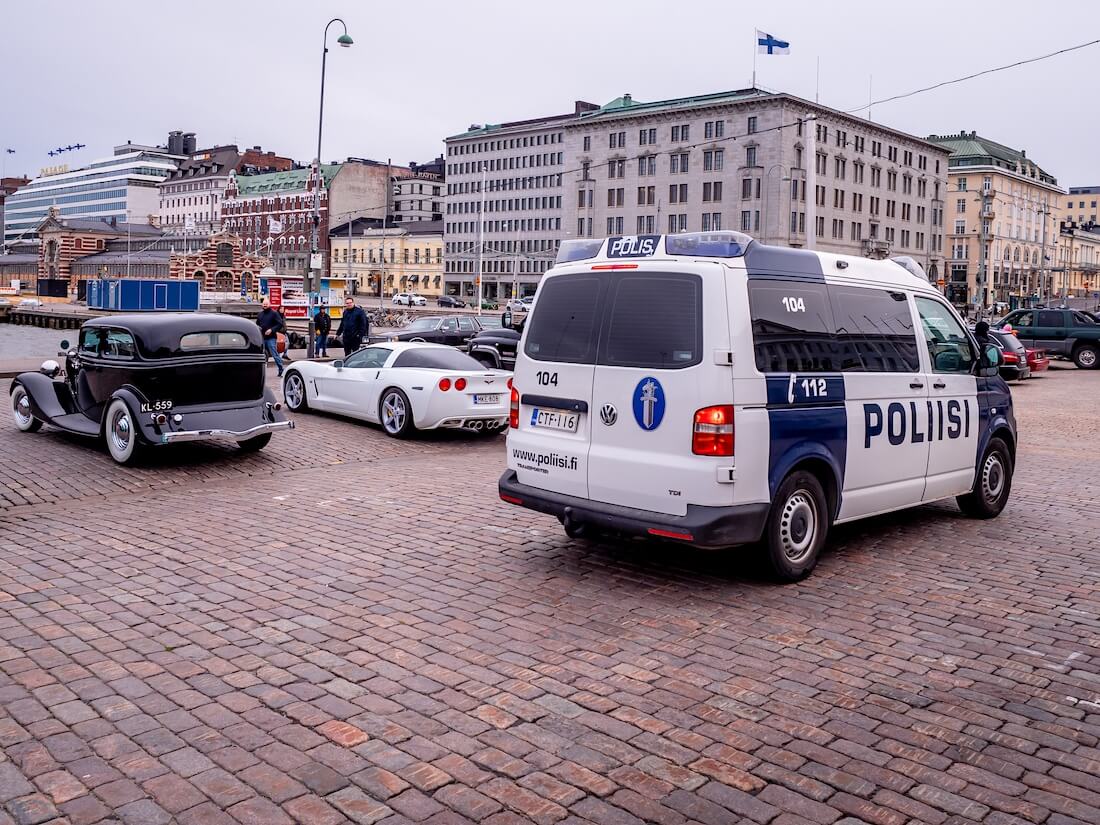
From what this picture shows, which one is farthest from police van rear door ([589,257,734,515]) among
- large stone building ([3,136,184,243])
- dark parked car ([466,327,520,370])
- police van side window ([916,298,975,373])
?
large stone building ([3,136,184,243])

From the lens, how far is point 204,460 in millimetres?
11828

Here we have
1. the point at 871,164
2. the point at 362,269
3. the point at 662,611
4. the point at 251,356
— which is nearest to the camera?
the point at 662,611

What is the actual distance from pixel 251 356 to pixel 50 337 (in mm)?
67508

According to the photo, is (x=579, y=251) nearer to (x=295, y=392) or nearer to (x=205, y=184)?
(x=295, y=392)

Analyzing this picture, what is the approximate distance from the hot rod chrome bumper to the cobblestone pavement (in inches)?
71.8

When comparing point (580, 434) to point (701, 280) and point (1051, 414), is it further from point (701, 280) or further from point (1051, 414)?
point (1051, 414)

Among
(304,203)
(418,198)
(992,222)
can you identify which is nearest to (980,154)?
(992,222)

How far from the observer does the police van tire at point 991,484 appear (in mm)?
8984

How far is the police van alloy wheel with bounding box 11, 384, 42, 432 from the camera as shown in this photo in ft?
43.4

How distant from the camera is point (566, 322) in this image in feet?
23.5

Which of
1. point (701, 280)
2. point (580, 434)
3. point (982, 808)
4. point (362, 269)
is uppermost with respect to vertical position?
point (362, 269)

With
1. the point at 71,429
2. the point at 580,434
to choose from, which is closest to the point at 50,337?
the point at 71,429

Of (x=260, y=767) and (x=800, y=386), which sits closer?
(x=260, y=767)

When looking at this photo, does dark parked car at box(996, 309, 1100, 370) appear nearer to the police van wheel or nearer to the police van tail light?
the police van wheel
